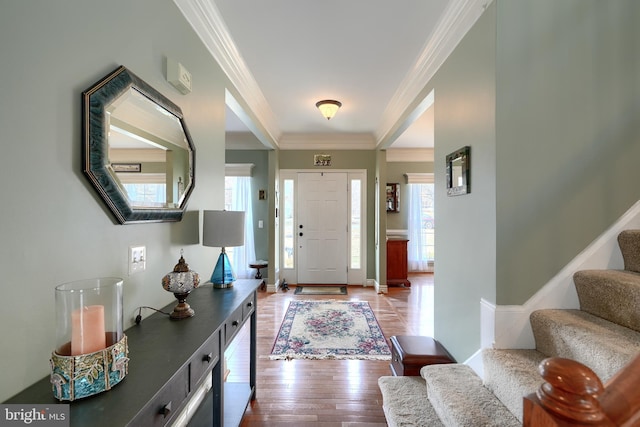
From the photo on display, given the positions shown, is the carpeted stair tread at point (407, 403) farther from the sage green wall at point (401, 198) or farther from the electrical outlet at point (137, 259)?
the sage green wall at point (401, 198)

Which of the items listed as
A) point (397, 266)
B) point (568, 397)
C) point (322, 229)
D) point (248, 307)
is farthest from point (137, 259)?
point (397, 266)

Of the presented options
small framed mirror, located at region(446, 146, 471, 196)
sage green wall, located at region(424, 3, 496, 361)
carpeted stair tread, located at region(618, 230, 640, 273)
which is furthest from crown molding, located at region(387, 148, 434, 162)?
carpeted stair tread, located at region(618, 230, 640, 273)

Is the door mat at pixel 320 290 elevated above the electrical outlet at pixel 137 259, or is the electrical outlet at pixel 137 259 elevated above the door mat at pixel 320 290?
the electrical outlet at pixel 137 259

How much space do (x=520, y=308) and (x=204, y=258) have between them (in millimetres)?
1906

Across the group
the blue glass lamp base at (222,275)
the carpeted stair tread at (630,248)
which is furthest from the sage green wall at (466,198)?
the blue glass lamp base at (222,275)

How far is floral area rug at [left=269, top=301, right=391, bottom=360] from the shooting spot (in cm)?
269

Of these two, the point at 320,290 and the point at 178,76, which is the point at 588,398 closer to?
the point at 178,76

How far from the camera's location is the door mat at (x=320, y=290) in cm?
471

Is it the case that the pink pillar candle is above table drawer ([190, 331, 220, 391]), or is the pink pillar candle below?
Answer: above

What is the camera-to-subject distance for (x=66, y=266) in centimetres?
92

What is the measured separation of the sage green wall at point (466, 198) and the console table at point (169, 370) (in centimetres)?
136

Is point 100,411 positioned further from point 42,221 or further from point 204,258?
point 204,258

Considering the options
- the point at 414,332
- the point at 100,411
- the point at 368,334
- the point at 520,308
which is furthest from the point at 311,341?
the point at 100,411

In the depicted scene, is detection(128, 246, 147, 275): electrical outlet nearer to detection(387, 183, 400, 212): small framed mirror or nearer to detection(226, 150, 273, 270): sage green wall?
detection(226, 150, 273, 270): sage green wall
